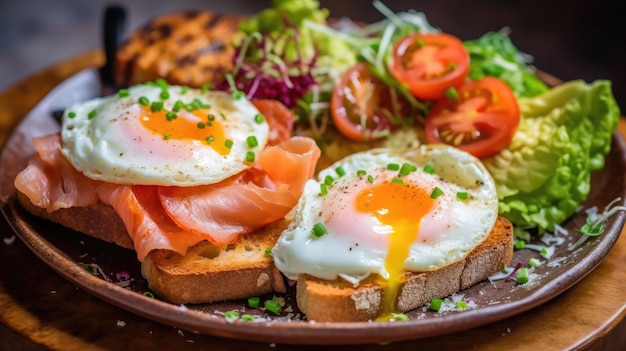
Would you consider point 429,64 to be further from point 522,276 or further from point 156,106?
point 156,106

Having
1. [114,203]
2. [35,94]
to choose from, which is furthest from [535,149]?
[35,94]

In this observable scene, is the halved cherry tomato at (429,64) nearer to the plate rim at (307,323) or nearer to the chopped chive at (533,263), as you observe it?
the chopped chive at (533,263)

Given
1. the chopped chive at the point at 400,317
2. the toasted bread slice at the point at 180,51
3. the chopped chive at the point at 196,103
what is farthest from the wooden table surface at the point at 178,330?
the toasted bread slice at the point at 180,51

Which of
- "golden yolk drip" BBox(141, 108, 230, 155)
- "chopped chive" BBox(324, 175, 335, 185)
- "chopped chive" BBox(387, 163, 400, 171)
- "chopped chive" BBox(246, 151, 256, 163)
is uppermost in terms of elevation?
"golden yolk drip" BBox(141, 108, 230, 155)

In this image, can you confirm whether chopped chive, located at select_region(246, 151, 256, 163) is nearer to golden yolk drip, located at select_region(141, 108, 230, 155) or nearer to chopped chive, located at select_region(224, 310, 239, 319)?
golden yolk drip, located at select_region(141, 108, 230, 155)

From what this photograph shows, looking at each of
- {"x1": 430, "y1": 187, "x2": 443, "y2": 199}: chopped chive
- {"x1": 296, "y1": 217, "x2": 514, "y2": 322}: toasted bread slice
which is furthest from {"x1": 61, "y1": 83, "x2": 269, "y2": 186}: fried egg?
{"x1": 430, "y1": 187, "x2": 443, "y2": 199}: chopped chive

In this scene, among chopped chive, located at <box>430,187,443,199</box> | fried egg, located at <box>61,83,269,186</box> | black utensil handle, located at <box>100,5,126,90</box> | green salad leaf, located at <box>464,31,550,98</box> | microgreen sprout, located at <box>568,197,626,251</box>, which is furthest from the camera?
black utensil handle, located at <box>100,5,126,90</box>
